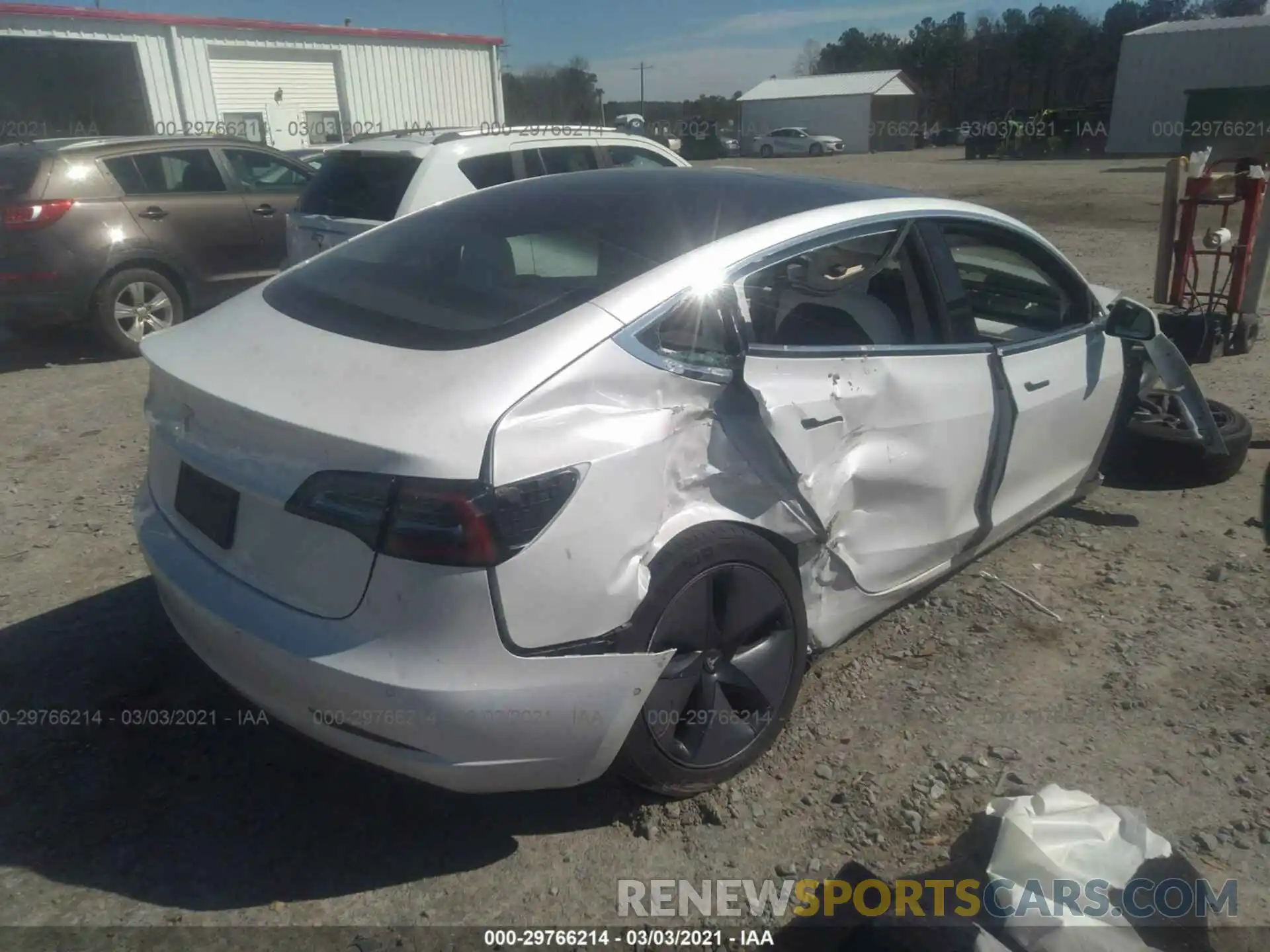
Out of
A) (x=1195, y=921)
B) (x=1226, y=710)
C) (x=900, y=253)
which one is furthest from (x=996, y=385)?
(x=1195, y=921)

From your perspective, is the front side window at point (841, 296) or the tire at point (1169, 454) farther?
the tire at point (1169, 454)

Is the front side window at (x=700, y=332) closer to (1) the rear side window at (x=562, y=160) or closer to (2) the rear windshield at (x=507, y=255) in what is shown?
(2) the rear windshield at (x=507, y=255)

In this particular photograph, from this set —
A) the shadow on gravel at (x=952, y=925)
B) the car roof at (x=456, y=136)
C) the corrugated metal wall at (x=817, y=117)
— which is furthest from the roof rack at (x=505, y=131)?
the corrugated metal wall at (x=817, y=117)

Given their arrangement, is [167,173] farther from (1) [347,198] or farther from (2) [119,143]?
(1) [347,198]

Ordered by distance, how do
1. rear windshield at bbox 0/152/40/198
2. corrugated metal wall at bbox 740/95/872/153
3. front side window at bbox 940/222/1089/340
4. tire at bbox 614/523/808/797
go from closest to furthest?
tire at bbox 614/523/808/797 → front side window at bbox 940/222/1089/340 → rear windshield at bbox 0/152/40/198 → corrugated metal wall at bbox 740/95/872/153

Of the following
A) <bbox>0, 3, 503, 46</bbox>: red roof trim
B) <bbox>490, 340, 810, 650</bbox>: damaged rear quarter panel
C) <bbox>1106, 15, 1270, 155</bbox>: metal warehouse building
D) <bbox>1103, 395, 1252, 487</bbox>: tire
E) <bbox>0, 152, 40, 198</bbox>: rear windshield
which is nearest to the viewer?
<bbox>490, 340, 810, 650</bbox>: damaged rear quarter panel

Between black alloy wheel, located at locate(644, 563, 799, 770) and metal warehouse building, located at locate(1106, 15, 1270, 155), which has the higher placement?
metal warehouse building, located at locate(1106, 15, 1270, 155)

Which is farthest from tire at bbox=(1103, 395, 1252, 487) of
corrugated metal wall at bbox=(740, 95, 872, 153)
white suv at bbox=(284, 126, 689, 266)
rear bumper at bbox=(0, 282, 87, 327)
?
corrugated metal wall at bbox=(740, 95, 872, 153)

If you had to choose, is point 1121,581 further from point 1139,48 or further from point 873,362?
point 1139,48

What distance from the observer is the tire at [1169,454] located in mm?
4648

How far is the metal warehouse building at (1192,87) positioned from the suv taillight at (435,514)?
1405 inches

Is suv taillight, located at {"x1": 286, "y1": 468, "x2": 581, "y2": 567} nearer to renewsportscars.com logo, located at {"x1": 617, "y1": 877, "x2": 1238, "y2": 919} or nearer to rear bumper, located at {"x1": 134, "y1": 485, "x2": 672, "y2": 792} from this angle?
rear bumper, located at {"x1": 134, "y1": 485, "x2": 672, "y2": 792}

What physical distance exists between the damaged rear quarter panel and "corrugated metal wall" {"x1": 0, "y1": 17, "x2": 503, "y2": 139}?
68.8 ft

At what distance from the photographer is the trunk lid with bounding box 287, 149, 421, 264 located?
631cm
